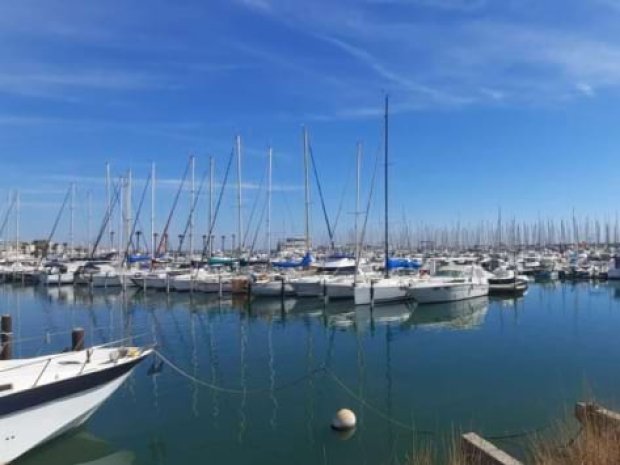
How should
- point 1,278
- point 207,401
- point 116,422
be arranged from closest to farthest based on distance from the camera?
1. point 116,422
2. point 207,401
3. point 1,278

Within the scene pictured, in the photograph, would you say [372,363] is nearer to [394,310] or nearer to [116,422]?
[116,422]

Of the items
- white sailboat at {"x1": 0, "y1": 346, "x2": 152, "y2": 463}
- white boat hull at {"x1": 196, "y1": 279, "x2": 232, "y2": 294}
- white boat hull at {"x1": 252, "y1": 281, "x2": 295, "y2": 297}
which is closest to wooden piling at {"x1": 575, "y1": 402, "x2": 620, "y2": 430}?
white sailboat at {"x1": 0, "y1": 346, "x2": 152, "y2": 463}

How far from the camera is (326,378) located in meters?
18.9

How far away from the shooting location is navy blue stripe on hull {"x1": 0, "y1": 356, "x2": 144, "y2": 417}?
11.0m

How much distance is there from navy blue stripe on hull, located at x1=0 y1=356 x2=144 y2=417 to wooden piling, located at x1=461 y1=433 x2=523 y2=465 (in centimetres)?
832

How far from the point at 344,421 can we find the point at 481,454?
576 centimetres

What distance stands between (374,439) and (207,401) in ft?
18.1

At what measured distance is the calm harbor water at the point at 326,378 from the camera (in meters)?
12.7

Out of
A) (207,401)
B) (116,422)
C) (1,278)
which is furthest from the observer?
(1,278)

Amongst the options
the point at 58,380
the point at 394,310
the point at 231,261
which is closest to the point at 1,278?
the point at 231,261

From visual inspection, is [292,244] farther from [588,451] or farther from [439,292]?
[588,451]

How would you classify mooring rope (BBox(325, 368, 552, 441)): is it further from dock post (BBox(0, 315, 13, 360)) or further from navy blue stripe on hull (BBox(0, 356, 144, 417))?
dock post (BBox(0, 315, 13, 360))

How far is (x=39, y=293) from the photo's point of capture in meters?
53.9

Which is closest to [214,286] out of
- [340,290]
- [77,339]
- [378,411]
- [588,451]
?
[340,290]
